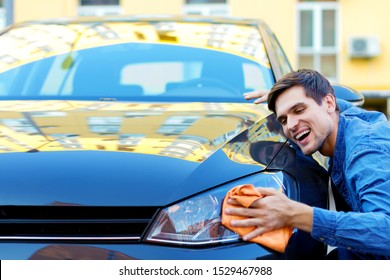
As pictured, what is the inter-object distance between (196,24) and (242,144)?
5.28 feet

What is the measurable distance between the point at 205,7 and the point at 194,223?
1424 centimetres

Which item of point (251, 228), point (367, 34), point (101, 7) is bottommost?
point (367, 34)

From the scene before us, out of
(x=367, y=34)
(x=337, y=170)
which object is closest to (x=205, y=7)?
(x=367, y=34)

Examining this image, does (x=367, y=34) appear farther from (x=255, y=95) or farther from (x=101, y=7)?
(x=255, y=95)

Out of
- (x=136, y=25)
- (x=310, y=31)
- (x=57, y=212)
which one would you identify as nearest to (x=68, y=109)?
(x=57, y=212)

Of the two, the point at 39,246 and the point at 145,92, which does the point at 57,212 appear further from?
the point at 145,92

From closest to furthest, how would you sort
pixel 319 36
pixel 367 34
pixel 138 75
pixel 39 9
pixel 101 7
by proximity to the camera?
pixel 138 75 < pixel 367 34 < pixel 39 9 < pixel 319 36 < pixel 101 7

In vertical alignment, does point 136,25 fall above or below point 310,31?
above

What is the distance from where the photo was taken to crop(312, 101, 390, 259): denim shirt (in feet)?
6.40

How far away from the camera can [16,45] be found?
3555 mm

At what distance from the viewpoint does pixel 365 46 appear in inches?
593

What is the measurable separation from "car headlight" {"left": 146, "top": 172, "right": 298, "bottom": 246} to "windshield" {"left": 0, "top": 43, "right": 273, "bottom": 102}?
1159mm

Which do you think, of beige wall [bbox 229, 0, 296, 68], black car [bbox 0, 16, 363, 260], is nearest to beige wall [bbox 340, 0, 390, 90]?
beige wall [bbox 229, 0, 296, 68]

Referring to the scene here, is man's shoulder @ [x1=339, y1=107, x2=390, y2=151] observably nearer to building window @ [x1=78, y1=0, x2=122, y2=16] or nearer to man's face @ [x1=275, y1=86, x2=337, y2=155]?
man's face @ [x1=275, y1=86, x2=337, y2=155]
